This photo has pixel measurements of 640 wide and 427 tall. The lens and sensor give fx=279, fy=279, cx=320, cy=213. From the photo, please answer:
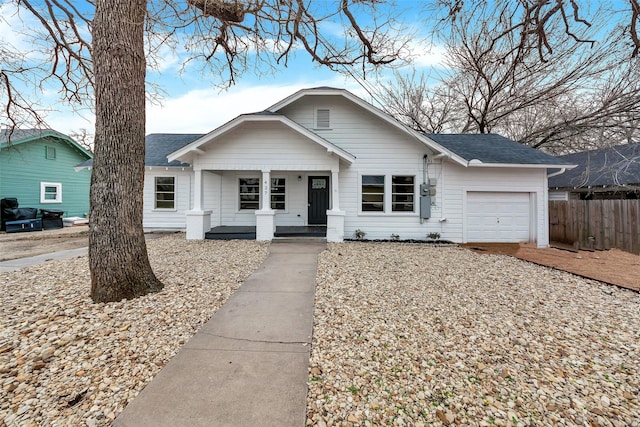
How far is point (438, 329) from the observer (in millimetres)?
3311

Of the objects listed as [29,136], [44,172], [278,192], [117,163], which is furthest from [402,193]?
[44,172]

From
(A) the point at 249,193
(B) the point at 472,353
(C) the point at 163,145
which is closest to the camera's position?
(B) the point at 472,353

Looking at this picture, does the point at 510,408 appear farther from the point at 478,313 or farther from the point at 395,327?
the point at 478,313

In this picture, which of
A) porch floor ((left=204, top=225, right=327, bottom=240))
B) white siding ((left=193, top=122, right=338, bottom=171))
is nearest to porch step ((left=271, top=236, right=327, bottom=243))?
porch floor ((left=204, top=225, right=327, bottom=240))

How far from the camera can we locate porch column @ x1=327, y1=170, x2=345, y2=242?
9383 mm

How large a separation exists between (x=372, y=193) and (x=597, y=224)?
7.28 m

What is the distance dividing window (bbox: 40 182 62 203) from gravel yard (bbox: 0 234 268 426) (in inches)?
518

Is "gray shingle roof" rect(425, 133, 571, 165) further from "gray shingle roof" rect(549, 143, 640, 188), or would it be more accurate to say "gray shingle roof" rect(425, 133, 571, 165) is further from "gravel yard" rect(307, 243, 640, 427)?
"gravel yard" rect(307, 243, 640, 427)

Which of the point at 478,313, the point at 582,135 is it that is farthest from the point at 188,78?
the point at 582,135

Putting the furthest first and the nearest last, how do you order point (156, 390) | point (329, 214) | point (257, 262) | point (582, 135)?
1. point (582, 135)
2. point (329, 214)
3. point (257, 262)
4. point (156, 390)

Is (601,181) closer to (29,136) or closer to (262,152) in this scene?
(262,152)

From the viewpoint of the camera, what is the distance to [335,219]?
30.9ft

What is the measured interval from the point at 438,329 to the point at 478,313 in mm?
893

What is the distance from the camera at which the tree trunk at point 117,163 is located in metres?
4.02
